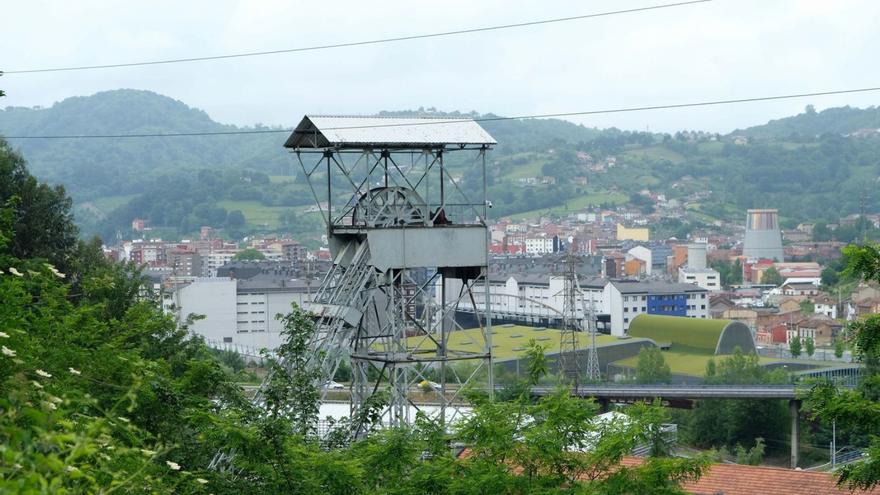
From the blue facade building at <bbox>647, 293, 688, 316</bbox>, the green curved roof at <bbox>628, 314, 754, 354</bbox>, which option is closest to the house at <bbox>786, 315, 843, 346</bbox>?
the blue facade building at <bbox>647, 293, 688, 316</bbox>

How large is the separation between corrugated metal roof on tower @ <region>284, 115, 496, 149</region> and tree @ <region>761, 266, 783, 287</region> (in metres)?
→ 137

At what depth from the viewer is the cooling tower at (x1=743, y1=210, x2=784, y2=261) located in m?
177

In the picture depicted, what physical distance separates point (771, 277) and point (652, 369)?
91.8 metres

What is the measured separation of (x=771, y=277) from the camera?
153125 mm

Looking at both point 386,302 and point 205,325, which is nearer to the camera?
point 386,302

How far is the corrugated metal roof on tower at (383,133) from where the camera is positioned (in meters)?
17.7

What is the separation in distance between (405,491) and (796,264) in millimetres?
156644

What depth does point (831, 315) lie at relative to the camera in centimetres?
11419

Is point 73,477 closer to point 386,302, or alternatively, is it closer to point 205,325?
point 386,302

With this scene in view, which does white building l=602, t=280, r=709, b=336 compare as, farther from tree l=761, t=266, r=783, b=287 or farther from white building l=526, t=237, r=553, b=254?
white building l=526, t=237, r=553, b=254

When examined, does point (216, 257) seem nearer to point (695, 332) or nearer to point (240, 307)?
point (240, 307)

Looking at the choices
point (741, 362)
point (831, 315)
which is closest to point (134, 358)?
point (741, 362)

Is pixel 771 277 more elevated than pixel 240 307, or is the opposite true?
pixel 771 277

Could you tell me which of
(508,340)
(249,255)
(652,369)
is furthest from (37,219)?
(249,255)
